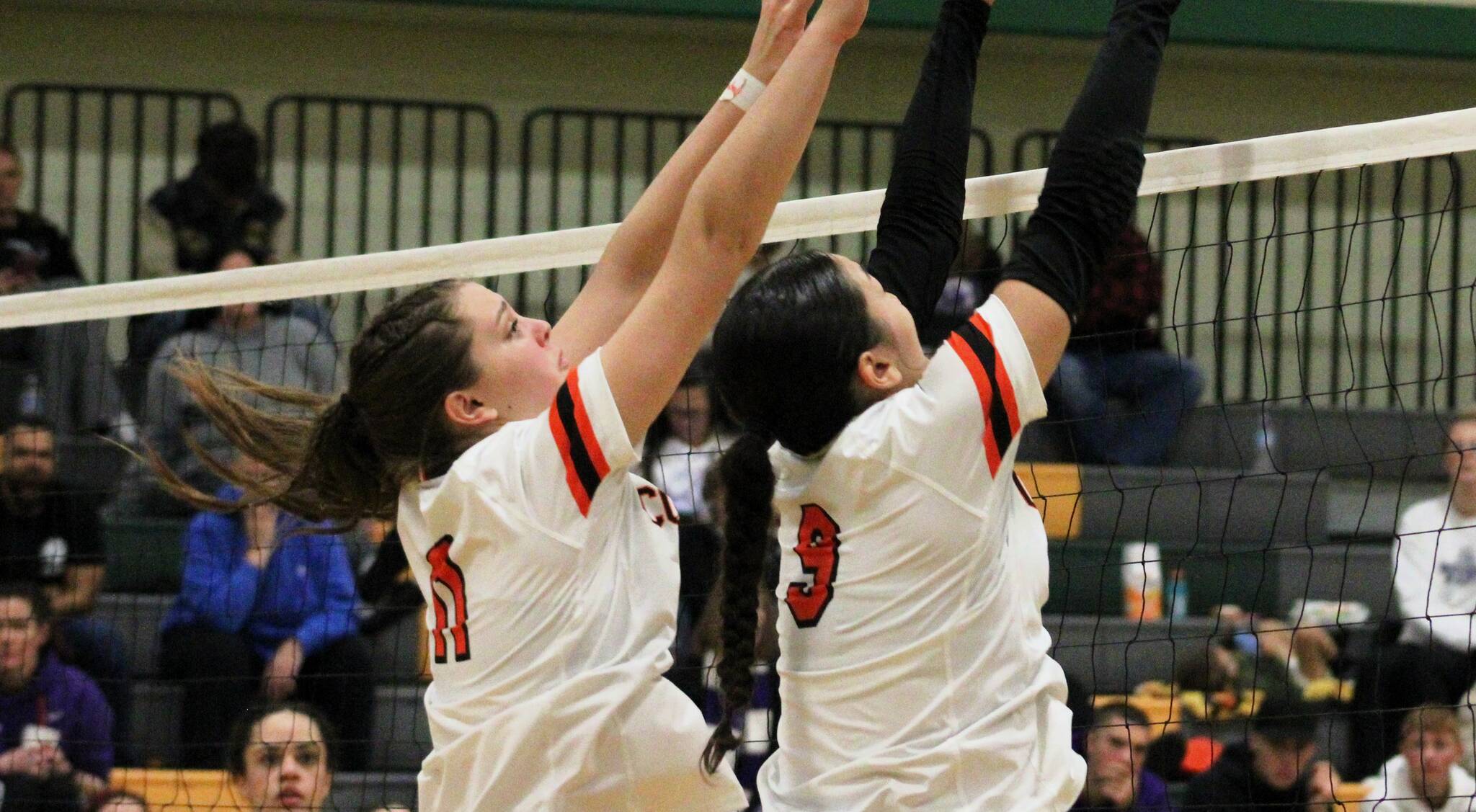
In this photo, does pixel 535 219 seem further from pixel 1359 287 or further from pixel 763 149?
pixel 763 149

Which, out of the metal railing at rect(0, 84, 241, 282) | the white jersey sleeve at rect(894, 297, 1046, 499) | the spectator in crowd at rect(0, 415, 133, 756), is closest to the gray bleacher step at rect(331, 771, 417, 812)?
the spectator in crowd at rect(0, 415, 133, 756)

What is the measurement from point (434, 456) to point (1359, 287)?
27.0ft

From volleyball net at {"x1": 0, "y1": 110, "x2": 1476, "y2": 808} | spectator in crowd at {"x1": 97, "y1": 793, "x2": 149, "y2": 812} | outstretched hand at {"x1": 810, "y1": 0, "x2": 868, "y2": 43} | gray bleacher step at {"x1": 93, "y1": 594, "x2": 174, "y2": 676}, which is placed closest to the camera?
outstretched hand at {"x1": 810, "y1": 0, "x2": 868, "y2": 43}

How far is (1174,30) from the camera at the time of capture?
30.6 feet

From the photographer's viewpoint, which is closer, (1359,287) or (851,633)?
(851,633)

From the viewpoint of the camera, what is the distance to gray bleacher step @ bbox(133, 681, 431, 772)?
641cm

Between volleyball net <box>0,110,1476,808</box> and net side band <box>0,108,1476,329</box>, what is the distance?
0.01 meters

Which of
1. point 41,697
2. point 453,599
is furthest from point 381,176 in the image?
point 453,599

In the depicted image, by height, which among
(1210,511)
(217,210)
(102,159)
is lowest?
(1210,511)

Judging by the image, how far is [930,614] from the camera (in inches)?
96.3

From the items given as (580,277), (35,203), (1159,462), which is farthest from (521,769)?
(35,203)

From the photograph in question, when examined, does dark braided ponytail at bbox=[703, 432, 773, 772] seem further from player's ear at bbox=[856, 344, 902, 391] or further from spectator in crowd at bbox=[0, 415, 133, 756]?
spectator in crowd at bbox=[0, 415, 133, 756]

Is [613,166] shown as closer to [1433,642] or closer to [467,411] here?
[1433,642]

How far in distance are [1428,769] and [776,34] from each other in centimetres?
405
